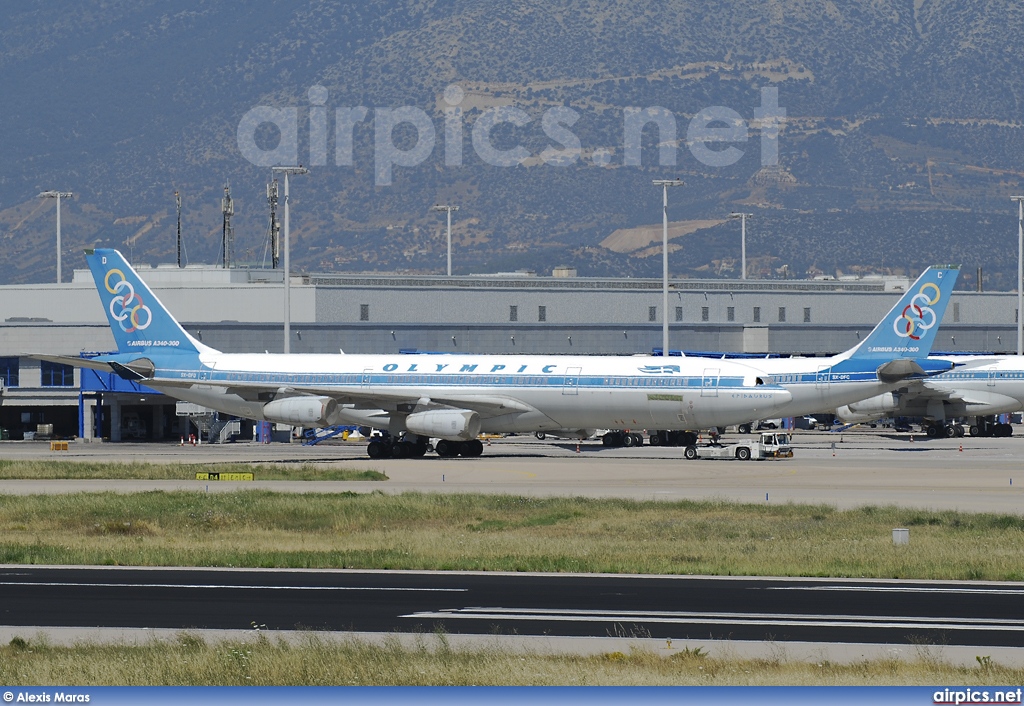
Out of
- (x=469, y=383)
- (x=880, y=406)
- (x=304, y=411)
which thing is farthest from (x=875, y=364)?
(x=304, y=411)

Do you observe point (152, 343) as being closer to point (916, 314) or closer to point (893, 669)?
point (916, 314)

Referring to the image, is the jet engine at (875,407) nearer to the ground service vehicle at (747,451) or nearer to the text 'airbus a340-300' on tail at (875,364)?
the text 'airbus a340-300' on tail at (875,364)

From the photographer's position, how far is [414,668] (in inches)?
754

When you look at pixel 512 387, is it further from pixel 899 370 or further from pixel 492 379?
pixel 899 370

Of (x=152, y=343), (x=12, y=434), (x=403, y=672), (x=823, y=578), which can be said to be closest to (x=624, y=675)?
(x=403, y=672)

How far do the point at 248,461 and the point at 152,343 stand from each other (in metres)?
8.71

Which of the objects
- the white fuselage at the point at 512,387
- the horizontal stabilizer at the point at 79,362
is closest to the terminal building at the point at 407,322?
the horizontal stabilizer at the point at 79,362

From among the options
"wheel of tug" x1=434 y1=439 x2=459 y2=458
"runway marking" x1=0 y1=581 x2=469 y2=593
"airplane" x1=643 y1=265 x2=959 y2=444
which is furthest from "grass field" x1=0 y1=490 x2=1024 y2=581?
"airplane" x1=643 y1=265 x2=959 y2=444

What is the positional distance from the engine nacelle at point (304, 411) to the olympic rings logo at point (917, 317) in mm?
26222

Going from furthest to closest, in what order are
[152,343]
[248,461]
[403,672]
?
[152,343] → [248,461] → [403,672]

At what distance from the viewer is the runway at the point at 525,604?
23344 mm

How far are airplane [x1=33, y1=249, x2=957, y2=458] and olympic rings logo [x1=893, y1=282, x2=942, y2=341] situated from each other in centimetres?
9

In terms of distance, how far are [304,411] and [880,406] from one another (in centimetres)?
3769

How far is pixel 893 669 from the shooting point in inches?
760
